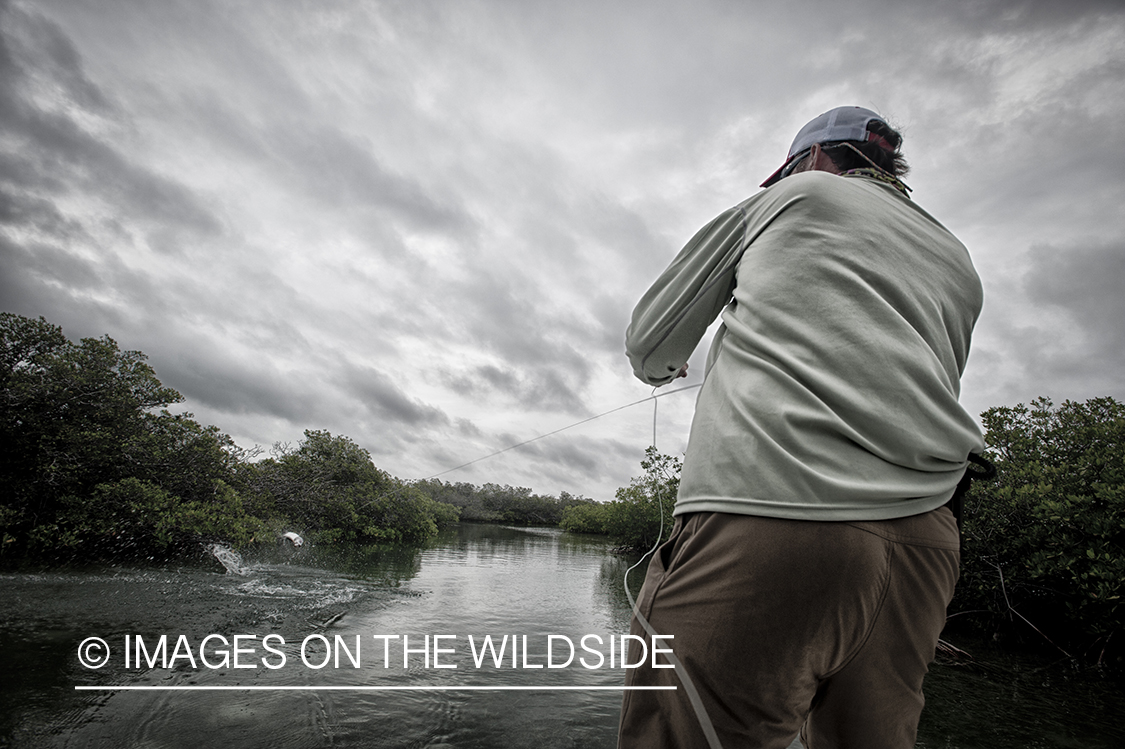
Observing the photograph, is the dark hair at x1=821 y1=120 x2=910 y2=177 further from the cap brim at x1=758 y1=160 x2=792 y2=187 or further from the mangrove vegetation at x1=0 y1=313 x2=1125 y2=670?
the mangrove vegetation at x1=0 y1=313 x2=1125 y2=670

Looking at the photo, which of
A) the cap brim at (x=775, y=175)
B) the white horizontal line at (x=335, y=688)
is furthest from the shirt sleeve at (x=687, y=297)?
the white horizontal line at (x=335, y=688)

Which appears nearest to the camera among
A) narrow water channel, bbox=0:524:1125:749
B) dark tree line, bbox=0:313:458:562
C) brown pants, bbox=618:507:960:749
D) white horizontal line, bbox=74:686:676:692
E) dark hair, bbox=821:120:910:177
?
Result: brown pants, bbox=618:507:960:749

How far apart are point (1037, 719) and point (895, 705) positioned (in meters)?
4.49

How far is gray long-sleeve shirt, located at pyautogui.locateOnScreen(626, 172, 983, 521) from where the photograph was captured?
0.81 metres

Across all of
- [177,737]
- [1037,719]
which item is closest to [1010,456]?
[1037,719]

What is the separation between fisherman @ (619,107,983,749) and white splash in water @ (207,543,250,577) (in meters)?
7.95

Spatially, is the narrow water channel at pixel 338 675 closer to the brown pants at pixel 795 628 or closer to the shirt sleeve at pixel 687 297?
the brown pants at pixel 795 628

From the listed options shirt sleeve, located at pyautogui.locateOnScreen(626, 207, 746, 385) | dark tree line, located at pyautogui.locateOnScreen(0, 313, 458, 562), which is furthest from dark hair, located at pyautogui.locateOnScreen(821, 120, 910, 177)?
dark tree line, located at pyautogui.locateOnScreen(0, 313, 458, 562)

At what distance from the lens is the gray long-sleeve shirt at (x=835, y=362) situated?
815 mm

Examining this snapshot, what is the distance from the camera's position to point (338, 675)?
10.6 feet

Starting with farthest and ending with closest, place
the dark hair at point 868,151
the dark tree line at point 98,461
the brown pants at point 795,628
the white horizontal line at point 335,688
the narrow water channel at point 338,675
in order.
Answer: the dark tree line at point 98,461, the white horizontal line at point 335,688, the narrow water channel at point 338,675, the dark hair at point 868,151, the brown pants at point 795,628

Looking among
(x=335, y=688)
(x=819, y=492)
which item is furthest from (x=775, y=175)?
(x=335, y=688)

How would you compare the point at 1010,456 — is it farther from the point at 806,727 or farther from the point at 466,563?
the point at 466,563

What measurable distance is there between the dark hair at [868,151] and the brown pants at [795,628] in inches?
33.2
